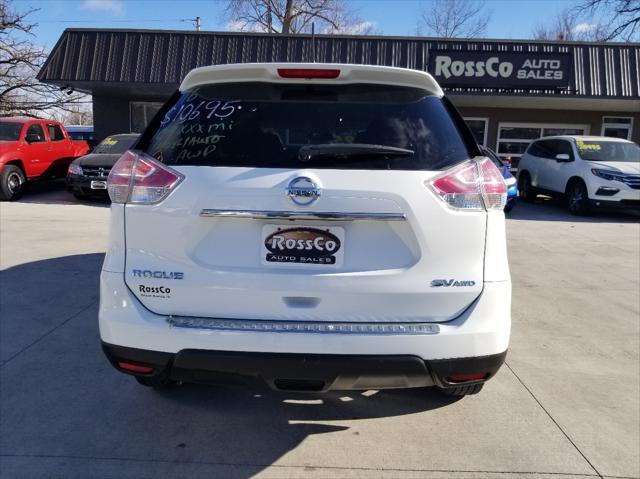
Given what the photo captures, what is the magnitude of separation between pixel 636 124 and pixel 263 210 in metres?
19.2

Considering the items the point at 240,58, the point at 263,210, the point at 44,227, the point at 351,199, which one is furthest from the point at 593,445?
the point at 240,58

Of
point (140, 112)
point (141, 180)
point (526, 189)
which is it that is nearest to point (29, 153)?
point (140, 112)

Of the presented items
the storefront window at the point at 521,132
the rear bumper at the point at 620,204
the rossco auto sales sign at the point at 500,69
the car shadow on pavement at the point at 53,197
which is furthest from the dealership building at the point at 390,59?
the rear bumper at the point at 620,204

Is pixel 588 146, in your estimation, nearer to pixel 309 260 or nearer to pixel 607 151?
pixel 607 151

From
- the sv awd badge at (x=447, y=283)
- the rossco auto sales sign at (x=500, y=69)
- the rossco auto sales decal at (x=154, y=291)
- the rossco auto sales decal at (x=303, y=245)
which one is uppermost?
the rossco auto sales sign at (x=500, y=69)

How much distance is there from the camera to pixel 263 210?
2.17m

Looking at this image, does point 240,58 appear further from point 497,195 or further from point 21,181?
point 497,195

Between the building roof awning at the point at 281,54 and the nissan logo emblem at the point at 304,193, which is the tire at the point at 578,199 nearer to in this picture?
the building roof awning at the point at 281,54

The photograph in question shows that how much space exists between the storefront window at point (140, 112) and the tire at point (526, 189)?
12.1 m

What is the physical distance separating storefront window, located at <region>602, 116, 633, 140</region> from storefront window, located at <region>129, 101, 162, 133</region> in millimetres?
15456

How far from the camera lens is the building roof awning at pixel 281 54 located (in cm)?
1458

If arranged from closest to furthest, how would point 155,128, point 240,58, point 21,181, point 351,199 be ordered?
point 351,199 → point 155,128 → point 21,181 → point 240,58

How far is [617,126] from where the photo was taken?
57.3 feet

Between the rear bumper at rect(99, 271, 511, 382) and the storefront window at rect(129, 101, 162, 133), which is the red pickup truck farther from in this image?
the rear bumper at rect(99, 271, 511, 382)
